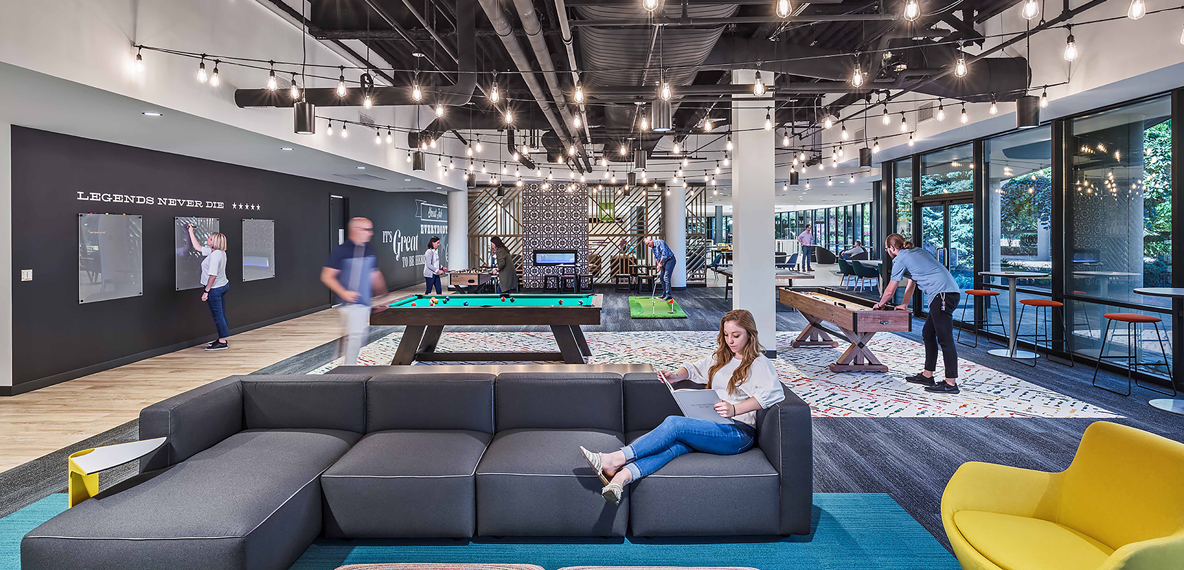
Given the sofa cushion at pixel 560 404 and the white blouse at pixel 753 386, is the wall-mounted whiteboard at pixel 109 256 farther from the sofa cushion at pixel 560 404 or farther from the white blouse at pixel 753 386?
the white blouse at pixel 753 386

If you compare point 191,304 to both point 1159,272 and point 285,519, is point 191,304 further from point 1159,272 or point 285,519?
point 1159,272

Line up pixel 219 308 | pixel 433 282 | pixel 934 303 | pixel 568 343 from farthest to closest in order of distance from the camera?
pixel 433 282
pixel 219 308
pixel 568 343
pixel 934 303

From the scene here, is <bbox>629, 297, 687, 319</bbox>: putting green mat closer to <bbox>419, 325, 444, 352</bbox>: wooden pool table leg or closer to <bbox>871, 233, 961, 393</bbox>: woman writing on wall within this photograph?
<bbox>419, 325, 444, 352</bbox>: wooden pool table leg

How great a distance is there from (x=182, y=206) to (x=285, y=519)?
779 cm

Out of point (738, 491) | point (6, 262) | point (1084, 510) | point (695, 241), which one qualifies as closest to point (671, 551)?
point (738, 491)

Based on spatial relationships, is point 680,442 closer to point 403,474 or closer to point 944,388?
point 403,474

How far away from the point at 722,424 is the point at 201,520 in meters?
2.37

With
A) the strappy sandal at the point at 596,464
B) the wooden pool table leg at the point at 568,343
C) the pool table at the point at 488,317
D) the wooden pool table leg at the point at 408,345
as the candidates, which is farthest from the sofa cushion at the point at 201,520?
the wooden pool table leg at the point at 568,343

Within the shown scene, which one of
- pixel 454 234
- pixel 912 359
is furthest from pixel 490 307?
pixel 454 234

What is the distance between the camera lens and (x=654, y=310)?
12633mm

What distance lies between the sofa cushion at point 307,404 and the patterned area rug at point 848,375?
2.25 meters

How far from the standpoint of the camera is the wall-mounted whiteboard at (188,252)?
855cm

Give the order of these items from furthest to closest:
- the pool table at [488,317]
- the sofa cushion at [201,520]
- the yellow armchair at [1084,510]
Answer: the pool table at [488,317] → the sofa cushion at [201,520] → the yellow armchair at [1084,510]

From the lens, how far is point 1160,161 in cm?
626
